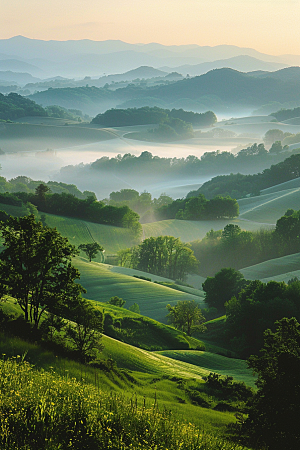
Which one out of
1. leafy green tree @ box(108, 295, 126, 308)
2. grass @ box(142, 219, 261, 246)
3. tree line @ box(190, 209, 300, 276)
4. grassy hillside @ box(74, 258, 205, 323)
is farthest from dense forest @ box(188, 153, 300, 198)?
leafy green tree @ box(108, 295, 126, 308)

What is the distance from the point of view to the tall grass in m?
A: 9.44

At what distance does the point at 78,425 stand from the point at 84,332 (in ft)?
28.2

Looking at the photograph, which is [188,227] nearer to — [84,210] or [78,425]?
[84,210]

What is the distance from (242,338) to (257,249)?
5552cm

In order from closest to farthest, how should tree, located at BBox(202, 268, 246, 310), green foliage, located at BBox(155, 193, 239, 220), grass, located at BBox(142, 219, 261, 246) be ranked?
tree, located at BBox(202, 268, 246, 310), grass, located at BBox(142, 219, 261, 246), green foliage, located at BBox(155, 193, 239, 220)

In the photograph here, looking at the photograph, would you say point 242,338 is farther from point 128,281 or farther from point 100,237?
point 100,237

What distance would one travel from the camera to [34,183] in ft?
558

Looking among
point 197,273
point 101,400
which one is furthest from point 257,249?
point 101,400

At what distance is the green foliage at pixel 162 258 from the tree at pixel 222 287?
2225 cm

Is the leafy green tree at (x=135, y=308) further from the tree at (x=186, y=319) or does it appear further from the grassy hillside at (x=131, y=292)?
the tree at (x=186, y=319)

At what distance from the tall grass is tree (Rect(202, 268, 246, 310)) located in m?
46.4

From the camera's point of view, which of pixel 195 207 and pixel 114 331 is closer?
pixel 114 331

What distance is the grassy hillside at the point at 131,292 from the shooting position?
49.3 m

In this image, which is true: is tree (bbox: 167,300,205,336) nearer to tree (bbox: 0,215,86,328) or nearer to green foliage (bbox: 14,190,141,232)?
tree (bbox: 0,215,86,328)
